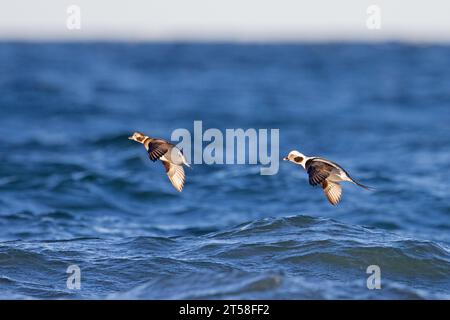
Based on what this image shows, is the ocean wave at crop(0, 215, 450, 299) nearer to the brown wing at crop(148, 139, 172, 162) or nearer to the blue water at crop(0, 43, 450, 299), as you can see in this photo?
the blue water at crop(0, 43, 450, 299)

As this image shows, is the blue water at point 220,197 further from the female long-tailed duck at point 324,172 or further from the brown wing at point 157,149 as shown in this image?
the brown wing at point 157,149

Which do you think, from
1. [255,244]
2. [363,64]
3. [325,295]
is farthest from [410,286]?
[363,64]

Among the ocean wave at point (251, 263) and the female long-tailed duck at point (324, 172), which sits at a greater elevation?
the female long-tailed duck at point (324, 172)

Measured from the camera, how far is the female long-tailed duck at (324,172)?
31.2 ft

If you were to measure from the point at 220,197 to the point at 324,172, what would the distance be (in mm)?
8005

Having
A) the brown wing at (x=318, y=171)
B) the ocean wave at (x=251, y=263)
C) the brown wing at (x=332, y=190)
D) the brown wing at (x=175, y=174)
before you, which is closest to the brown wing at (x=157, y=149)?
the brown wing at (x=175, y=174)

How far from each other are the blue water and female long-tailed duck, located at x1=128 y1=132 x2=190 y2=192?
895mm

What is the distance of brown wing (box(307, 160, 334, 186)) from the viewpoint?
9.41 metres

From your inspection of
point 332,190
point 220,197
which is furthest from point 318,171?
point 220,197

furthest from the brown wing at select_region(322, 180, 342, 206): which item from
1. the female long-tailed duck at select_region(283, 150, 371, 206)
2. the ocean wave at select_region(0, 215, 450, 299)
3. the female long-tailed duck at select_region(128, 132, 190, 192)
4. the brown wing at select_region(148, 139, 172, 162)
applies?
the brown wing at select_region(148, 139, 172, 162)

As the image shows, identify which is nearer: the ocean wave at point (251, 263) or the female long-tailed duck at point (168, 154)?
the ocean wave at point (251, 263)

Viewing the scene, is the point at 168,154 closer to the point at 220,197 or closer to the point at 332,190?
the point at 332,190

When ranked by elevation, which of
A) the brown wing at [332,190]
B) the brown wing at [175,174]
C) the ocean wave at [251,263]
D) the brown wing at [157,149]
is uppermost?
the brown wing at [157,149]
